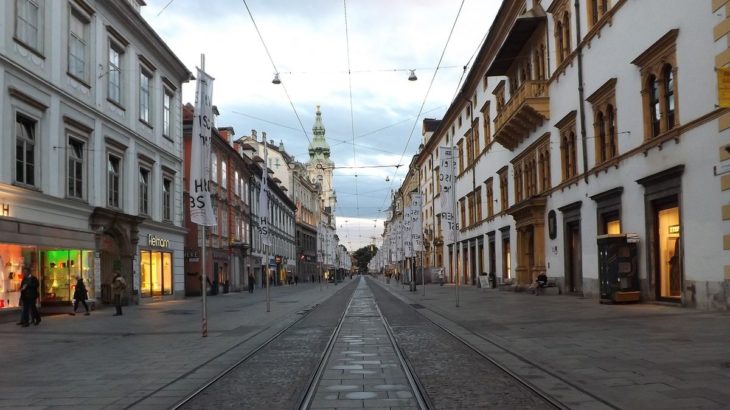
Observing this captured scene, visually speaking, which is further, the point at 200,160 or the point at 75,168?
the point at 75,168

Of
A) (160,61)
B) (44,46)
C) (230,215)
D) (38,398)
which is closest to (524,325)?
(38,398)

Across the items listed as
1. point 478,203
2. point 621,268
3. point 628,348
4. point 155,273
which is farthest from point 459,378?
point 478,203

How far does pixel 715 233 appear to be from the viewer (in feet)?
55.2

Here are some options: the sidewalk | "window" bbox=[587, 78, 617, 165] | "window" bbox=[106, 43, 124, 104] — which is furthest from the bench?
"window" bbox=[106, 43, 124, 104]

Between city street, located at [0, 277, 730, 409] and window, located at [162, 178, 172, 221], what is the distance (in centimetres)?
1380

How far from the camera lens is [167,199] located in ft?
113

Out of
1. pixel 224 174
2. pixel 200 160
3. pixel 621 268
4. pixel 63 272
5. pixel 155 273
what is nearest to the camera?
pixel 200 160

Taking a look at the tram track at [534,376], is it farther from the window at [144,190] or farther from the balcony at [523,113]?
the window at [144,190]

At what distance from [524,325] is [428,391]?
890 cm

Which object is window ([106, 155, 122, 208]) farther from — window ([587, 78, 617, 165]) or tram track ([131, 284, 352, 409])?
window ([587, 78, 617, 165])

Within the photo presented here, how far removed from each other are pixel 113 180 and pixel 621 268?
775 inches

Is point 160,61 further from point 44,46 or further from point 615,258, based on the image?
point 615,258

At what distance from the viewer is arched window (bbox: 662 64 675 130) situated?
19.2 metres

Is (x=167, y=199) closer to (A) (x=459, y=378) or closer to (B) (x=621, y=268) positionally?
(B) (x=621, y=268)
